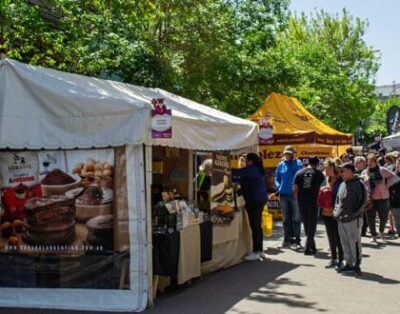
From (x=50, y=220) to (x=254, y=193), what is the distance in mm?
4174

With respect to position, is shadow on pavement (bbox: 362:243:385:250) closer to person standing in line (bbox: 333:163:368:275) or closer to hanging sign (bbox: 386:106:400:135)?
person standing in line (bbox: 333:163:368:275)

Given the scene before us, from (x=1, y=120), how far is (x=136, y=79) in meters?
8.71

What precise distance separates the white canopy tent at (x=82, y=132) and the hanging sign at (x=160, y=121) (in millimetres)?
68

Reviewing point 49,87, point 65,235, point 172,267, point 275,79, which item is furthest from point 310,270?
point 275,79

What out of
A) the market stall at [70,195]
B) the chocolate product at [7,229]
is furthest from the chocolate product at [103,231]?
the chocolate product at [7,229]

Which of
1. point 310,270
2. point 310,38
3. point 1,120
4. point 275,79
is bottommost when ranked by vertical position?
point 310,270

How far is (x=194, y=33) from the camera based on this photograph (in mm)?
17750

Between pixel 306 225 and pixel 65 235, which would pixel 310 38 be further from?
pixel 65 235

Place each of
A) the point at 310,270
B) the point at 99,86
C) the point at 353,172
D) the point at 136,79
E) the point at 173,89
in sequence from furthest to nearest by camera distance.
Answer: the point at 173,89 → the point at 136,79 → the point at 310,270 → the point at 353,172 → the point at 99,86

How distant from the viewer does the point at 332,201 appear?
32.0 ft

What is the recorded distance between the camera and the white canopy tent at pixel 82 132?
7195 mm

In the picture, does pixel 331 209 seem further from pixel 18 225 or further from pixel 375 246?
pixel 18 225

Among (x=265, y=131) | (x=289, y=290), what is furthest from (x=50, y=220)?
→ (x=265, y=131)

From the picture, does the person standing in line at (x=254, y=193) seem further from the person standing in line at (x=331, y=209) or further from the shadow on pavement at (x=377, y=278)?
the shadow on pavement at (x=377, y=278)
